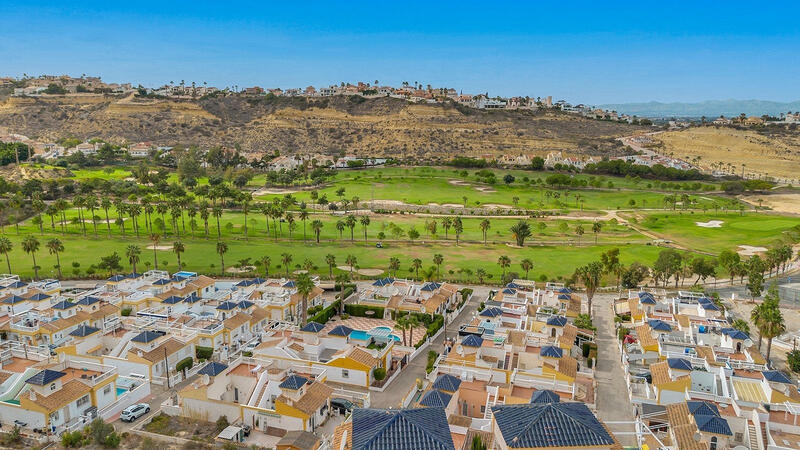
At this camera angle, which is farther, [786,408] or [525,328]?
[525,328]

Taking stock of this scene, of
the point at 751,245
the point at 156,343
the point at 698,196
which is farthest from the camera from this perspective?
the point at 698,196

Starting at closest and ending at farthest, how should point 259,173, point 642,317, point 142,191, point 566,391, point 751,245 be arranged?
point 566,391, point 642,317, point 751,245, point 142,191, point 259,173

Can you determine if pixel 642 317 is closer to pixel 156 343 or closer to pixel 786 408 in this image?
pixel 786 408

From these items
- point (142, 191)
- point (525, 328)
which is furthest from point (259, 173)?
point (525, 328)

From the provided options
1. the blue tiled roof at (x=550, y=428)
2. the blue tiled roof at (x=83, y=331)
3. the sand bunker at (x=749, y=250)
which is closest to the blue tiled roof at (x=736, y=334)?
the blue tiled roof at (x=550, y=428)

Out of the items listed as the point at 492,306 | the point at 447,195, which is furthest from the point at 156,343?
the point at 447,195

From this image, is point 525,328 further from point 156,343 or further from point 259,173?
point 259,173

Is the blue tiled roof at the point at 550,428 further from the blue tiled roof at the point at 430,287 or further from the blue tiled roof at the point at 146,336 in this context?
the blue tiled roof at the point at 430,287
